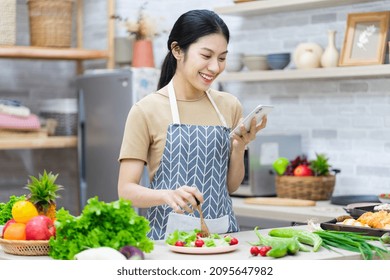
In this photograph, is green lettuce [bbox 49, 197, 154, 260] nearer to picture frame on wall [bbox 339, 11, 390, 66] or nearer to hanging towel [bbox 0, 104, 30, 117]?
picture frame on wall [bbox 339, 11, 390, 66]

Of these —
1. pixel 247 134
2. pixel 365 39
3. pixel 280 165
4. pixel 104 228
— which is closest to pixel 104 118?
pixel 280 165

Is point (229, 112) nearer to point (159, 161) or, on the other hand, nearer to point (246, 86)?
point (159, 161)

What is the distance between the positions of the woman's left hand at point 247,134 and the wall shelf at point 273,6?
227cm

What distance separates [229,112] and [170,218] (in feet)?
1.80

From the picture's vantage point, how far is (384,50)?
15.9ft

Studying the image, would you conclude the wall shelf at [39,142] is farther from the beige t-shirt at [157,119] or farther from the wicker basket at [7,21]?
the beige t-shirt at [157,119]

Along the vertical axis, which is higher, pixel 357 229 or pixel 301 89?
pixel 301 89

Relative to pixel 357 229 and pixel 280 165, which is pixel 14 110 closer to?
pixel 280 165

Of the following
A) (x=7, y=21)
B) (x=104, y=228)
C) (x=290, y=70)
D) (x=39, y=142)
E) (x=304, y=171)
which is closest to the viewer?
(x=104, y=228)

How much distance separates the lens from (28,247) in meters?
2.52

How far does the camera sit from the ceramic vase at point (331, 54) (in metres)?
5.08

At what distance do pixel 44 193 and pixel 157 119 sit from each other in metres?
0.66

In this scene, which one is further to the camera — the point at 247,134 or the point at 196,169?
the point at 196,169
